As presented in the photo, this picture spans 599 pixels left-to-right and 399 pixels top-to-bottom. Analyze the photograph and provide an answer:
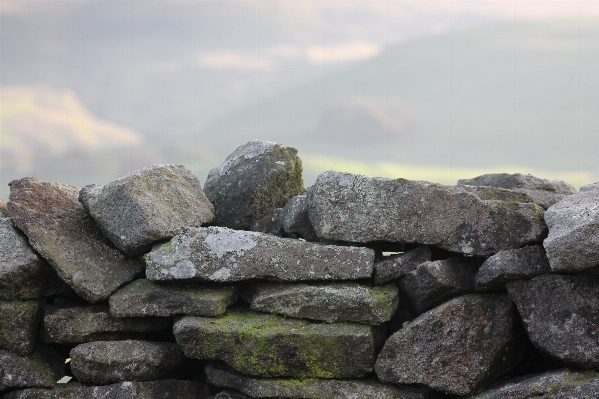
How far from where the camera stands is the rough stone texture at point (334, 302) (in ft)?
30.6

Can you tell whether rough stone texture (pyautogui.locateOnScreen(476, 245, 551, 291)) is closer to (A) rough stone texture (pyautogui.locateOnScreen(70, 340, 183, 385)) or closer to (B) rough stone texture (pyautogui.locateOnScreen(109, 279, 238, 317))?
(B) rough stone texture (pyautogui.locateOnScreen(109, 279, 238, 317))

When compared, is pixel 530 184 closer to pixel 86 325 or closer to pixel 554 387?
pixel 554 387

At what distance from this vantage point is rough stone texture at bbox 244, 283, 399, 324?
9.32m

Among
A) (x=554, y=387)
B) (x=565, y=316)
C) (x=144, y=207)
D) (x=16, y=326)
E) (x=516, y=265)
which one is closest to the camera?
(x=554, y=387)

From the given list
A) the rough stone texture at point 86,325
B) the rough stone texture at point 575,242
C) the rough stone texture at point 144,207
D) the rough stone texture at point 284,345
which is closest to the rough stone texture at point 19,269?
the rough stone texture at point 86,325

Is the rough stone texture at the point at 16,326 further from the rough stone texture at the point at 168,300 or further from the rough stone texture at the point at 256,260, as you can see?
the rough stone texture at the point at 256,260

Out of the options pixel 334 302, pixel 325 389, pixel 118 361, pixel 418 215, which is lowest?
pixel 325 389

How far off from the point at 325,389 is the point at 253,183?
10.5ft

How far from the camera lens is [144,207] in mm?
9867

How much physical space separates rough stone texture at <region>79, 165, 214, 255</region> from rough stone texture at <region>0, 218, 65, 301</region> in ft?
3.25

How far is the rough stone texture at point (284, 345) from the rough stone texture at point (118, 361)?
55 centimetres

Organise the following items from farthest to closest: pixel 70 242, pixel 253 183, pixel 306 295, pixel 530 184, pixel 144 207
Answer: pixel 530 184
pixel 253 183
pixel 70 242
pixel 144 207
pixel 306 295

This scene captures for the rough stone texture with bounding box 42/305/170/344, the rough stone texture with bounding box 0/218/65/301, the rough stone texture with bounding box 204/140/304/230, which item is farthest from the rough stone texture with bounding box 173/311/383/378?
the rough stone texture with bounding box 0/218/65/301

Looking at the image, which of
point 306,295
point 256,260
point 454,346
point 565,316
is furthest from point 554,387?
point 256,260
